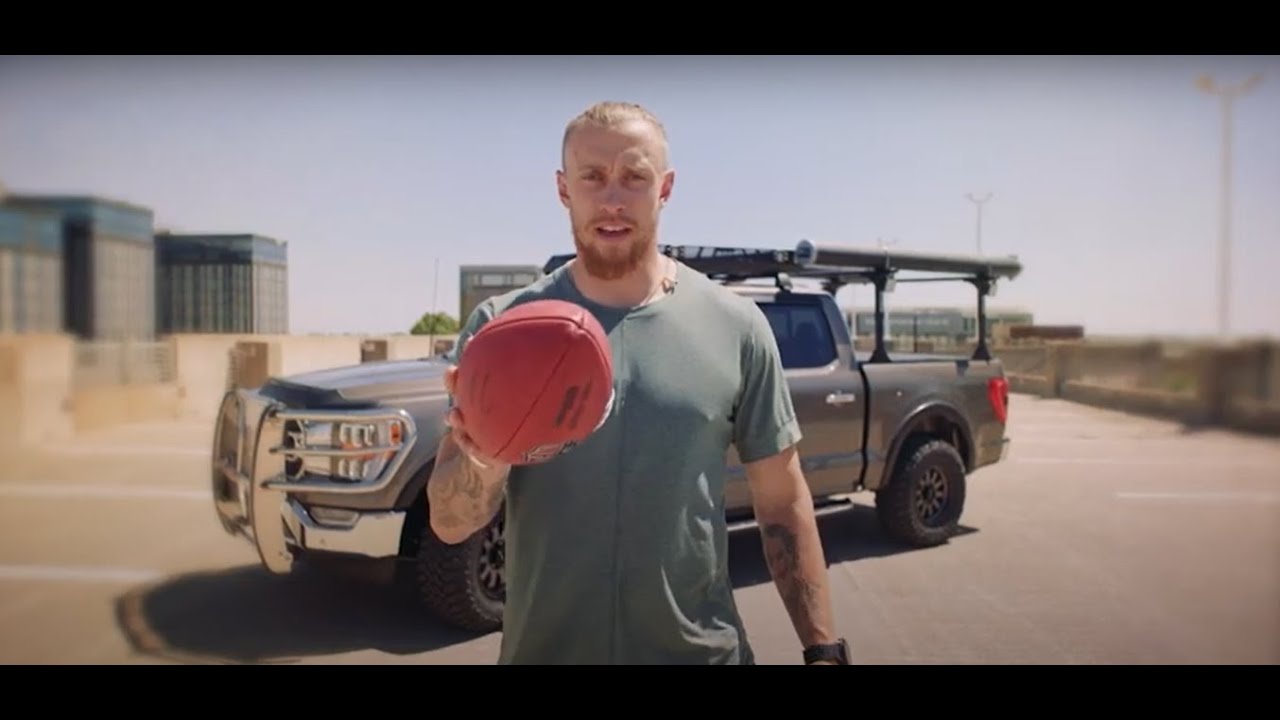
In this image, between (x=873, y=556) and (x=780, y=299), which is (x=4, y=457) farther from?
(x=873, y=556)

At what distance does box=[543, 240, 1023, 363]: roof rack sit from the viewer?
6070 mm

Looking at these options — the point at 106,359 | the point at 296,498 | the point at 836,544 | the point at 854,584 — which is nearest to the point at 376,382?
the point at 296,498

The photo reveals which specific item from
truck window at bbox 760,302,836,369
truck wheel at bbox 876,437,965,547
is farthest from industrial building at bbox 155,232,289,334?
truck wheel at bbox 876,437,965,547

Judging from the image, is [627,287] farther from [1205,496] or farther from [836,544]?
[1205,496]

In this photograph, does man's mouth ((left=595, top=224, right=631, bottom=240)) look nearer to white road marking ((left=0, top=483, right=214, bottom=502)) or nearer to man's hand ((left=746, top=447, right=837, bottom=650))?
man's hand ((left=746, top=447, right=837, bottom=650))

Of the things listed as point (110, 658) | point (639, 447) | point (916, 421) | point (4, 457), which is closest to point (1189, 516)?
point (916, 421)

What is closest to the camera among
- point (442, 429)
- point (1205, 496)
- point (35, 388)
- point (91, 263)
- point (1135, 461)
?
point (91, 263)

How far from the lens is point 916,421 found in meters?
6.64

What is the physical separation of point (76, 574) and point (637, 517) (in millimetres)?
5563

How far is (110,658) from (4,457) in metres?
4.28

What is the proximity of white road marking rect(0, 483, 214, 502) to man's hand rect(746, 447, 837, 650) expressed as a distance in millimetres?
7598

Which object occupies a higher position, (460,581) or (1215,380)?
(1215,380)

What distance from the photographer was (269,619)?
4.91m

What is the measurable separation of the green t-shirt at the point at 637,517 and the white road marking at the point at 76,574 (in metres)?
4.95
